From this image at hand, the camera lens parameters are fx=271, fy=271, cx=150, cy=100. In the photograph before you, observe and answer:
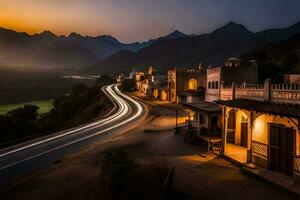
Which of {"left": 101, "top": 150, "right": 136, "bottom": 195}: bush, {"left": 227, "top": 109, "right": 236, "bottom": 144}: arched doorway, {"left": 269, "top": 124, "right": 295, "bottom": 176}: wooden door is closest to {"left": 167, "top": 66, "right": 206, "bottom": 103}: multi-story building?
{"left": 227, "top": 109, "right": 236, "bottom": 144}: arched doorway

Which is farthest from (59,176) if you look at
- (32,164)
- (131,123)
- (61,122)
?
(61,122)

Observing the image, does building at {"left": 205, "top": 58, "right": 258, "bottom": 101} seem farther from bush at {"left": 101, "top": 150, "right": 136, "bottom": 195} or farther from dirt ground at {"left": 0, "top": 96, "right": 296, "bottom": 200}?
bush at {"left": 101, "top": 150, "right": 136, "bottom": 195}

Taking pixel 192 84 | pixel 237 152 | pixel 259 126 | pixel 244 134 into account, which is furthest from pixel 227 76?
pixel 192 84

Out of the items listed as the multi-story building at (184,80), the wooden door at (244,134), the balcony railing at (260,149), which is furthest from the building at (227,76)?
the multi-story building at (184,80)

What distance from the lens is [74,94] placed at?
116 m

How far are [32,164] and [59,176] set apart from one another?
5250 millimetres

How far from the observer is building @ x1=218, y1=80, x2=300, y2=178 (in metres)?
15.4

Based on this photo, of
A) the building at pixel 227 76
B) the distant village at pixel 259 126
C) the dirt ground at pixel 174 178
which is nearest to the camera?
the dirt ground at pixel 174 178

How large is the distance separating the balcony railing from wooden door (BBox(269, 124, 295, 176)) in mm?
435

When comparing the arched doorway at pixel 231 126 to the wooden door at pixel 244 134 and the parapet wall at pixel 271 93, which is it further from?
the parapet wall at pixel 271 93

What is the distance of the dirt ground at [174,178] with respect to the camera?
14.9 metres

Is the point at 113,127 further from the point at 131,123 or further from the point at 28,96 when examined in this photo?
the point at 28,96

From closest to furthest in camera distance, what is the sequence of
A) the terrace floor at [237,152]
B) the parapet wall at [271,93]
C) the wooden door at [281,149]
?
the parapet wall at [271,93], the wooden door at [281,149], the terrace floor at [237,152]

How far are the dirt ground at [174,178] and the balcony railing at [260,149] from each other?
181 centimetres
